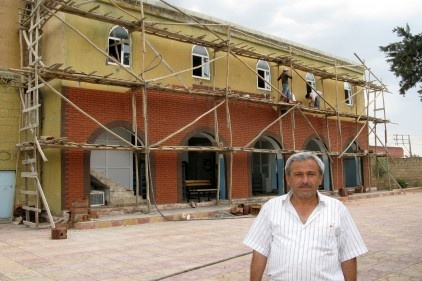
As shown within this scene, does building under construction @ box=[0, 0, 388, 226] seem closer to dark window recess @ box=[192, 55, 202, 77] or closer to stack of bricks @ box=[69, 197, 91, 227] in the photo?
dark window recess @ box=[192, 55, 202, 77]

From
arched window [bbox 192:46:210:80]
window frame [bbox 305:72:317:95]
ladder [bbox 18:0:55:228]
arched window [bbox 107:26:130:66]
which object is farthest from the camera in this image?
window frame [bbox 305:72:317:95]

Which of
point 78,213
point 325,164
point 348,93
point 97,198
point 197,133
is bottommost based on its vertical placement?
point 78,213

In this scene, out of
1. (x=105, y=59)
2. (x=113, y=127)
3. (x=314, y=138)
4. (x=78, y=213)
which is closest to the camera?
(x=78, y=213)

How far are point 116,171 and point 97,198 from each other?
1250 millimetres

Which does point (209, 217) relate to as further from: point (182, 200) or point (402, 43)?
point (402, 43)

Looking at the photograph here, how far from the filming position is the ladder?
36.4ft

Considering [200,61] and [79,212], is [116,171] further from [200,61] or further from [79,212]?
[200,61]

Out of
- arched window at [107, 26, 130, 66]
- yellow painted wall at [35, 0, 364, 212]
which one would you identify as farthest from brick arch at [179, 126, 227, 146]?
arched window at [107, 26, 130, 66]

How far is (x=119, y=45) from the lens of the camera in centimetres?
1381

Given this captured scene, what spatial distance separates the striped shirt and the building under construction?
869 cm

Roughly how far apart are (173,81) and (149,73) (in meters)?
1.00

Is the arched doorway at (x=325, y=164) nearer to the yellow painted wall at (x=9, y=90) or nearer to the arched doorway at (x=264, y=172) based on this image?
the arched doorway at (x=264, y=172)

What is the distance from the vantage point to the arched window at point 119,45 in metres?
13.6

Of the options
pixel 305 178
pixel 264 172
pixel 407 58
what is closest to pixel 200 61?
pixel 264 172
